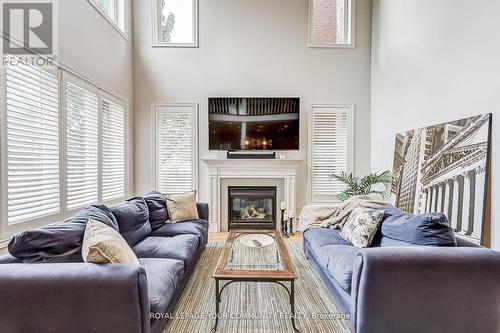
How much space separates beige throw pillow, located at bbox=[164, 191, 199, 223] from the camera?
12.1ft

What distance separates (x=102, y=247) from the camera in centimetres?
168

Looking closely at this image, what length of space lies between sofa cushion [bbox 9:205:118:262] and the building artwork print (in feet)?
11.5

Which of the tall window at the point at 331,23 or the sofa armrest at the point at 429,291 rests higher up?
the tall window at the point at 331,23

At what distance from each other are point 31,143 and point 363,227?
3383 millimetres

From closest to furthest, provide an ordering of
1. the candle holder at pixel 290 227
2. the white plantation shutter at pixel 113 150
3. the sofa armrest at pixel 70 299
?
1. the sofa armrest at pixel 70 299
2. the white plantation shutter at pixel 113 150
3. the candle holder at pixel 290 227

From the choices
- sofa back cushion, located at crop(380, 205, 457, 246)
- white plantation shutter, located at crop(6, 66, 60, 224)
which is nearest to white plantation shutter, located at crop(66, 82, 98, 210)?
white plantation shutter, located at crop(6, 66, 60, 224)

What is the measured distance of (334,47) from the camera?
521 centimetres

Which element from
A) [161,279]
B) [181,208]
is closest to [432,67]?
[181,208]

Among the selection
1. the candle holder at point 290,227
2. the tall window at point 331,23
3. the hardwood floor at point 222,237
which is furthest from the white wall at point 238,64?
the candle holder at point 290,227

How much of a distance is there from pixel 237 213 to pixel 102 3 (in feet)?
13.5

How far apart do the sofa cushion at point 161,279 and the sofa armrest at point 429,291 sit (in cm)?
131

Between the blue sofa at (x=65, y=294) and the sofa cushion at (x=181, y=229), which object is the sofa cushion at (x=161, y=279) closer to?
the blue sofa at (x=65, y=294)

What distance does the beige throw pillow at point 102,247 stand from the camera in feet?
5.41

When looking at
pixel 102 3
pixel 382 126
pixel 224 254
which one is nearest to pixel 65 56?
pixel 102 3
